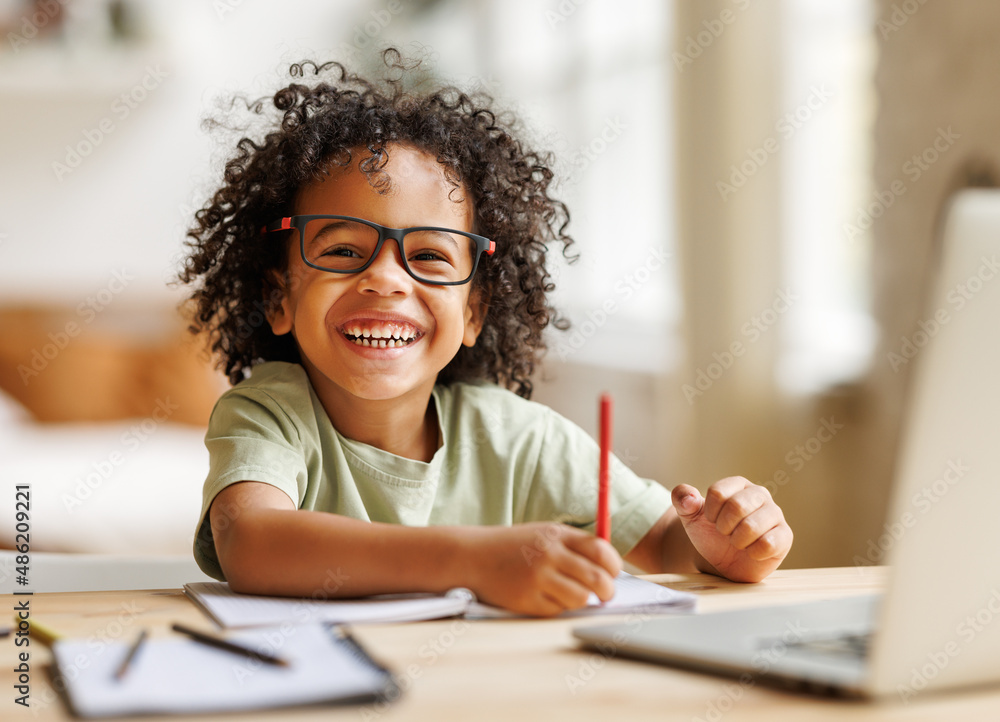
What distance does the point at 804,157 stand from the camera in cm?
295

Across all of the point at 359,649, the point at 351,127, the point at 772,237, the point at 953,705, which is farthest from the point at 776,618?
the point at 772,237

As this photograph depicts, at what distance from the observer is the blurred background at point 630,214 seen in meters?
2.49

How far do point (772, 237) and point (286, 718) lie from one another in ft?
8.74

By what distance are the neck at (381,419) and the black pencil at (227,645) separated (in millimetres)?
546

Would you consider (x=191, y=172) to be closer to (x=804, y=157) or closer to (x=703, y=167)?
(x=703, y=167)

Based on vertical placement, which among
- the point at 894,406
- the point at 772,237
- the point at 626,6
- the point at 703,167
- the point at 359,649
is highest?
the point at 626,6

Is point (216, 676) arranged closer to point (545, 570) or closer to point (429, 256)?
point (545, 570)

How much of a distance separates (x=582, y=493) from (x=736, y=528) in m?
0.33

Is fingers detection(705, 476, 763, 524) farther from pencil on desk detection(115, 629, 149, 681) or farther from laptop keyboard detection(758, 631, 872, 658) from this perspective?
pencil on desk detection(115, 629, 149, 681)

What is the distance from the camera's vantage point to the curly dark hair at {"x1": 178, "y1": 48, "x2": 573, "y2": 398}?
1260mm

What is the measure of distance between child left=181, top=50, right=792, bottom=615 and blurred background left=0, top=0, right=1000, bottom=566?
416 mm

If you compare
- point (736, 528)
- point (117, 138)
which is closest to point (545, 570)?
point (736, 528)

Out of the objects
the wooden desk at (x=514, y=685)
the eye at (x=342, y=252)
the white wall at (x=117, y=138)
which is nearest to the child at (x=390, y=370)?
the eye at (x=342, y=252)

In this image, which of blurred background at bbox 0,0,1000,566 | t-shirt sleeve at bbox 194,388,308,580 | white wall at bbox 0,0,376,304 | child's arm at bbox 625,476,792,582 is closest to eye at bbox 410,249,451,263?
t-shirt sleeve at bbox 194,388,308,580
